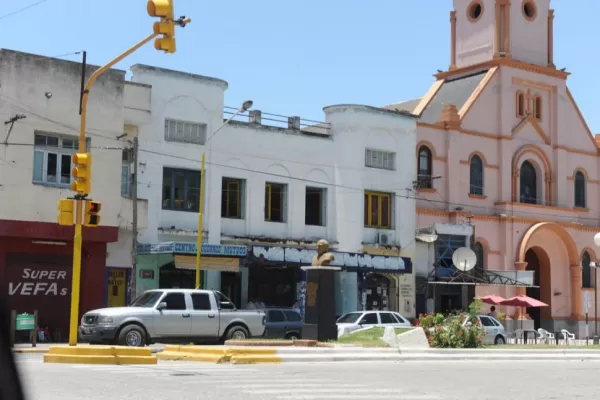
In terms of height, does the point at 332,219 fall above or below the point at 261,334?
above

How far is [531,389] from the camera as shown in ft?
49.5


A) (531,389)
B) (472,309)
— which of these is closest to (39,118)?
(472,309)

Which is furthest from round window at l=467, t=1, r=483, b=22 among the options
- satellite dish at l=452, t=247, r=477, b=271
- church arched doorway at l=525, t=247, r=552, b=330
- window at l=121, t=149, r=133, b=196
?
window at l=121, t=149, r=133, b=196

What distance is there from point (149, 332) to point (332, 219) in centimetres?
1765

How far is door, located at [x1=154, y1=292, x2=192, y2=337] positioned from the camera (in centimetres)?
2561

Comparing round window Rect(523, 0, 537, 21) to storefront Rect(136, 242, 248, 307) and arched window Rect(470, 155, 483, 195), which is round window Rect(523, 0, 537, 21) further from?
storefront Rect(136, 242, 248, 307)

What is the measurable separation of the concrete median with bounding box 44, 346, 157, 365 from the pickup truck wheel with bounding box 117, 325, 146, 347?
4.63 metres

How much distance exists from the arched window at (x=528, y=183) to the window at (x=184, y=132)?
19.8 meters

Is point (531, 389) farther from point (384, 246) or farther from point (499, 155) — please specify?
point (499, 155)

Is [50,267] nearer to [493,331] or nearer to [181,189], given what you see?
[181,189]

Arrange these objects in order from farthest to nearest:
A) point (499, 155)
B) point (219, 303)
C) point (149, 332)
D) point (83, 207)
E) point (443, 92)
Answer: point (443, 92)
point (499, 155)
point (219, 303)
point (149, 332)
point (83, 207)

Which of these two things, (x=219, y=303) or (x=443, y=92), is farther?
(x=443, y=92)

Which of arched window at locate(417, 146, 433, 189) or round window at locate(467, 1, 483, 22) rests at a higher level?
round window at locate(467, 1, 483, 22)

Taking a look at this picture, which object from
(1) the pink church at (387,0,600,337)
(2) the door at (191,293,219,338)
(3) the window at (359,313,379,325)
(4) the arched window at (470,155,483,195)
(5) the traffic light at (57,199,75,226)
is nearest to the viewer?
(5) the traffic light at (57,199,75,226)
